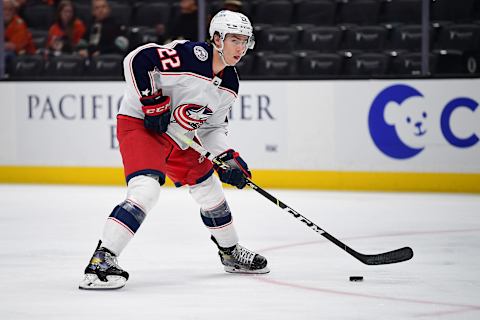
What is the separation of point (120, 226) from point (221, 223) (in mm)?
632

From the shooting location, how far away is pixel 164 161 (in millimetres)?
4383

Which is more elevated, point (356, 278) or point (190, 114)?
point (190, 114)

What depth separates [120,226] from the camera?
415 cm

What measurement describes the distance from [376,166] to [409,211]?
121 centimetres

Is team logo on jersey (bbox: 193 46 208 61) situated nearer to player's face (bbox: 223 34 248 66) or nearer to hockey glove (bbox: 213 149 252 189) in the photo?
player's face (bbox: 223 34 248 66)

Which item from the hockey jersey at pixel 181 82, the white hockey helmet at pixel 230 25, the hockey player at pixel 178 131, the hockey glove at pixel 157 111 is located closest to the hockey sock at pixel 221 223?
the hockey player at pixel 178 131

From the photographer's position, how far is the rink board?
789cm

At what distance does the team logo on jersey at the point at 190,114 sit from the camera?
4449mm

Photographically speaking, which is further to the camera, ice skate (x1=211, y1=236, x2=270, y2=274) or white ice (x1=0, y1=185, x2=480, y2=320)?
ice skate (x1=211, y1=236, x2=270, y2=274)

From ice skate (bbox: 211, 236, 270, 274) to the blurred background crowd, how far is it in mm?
3678

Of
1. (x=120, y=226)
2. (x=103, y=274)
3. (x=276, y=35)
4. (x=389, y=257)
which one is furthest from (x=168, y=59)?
(x=276, y=35)

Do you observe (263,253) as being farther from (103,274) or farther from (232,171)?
(103,274)

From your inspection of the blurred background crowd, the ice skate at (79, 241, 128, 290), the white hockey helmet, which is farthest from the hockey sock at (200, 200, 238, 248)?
the blurred background crowd

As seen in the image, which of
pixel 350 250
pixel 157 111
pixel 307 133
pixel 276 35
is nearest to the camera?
pixel 157 111
